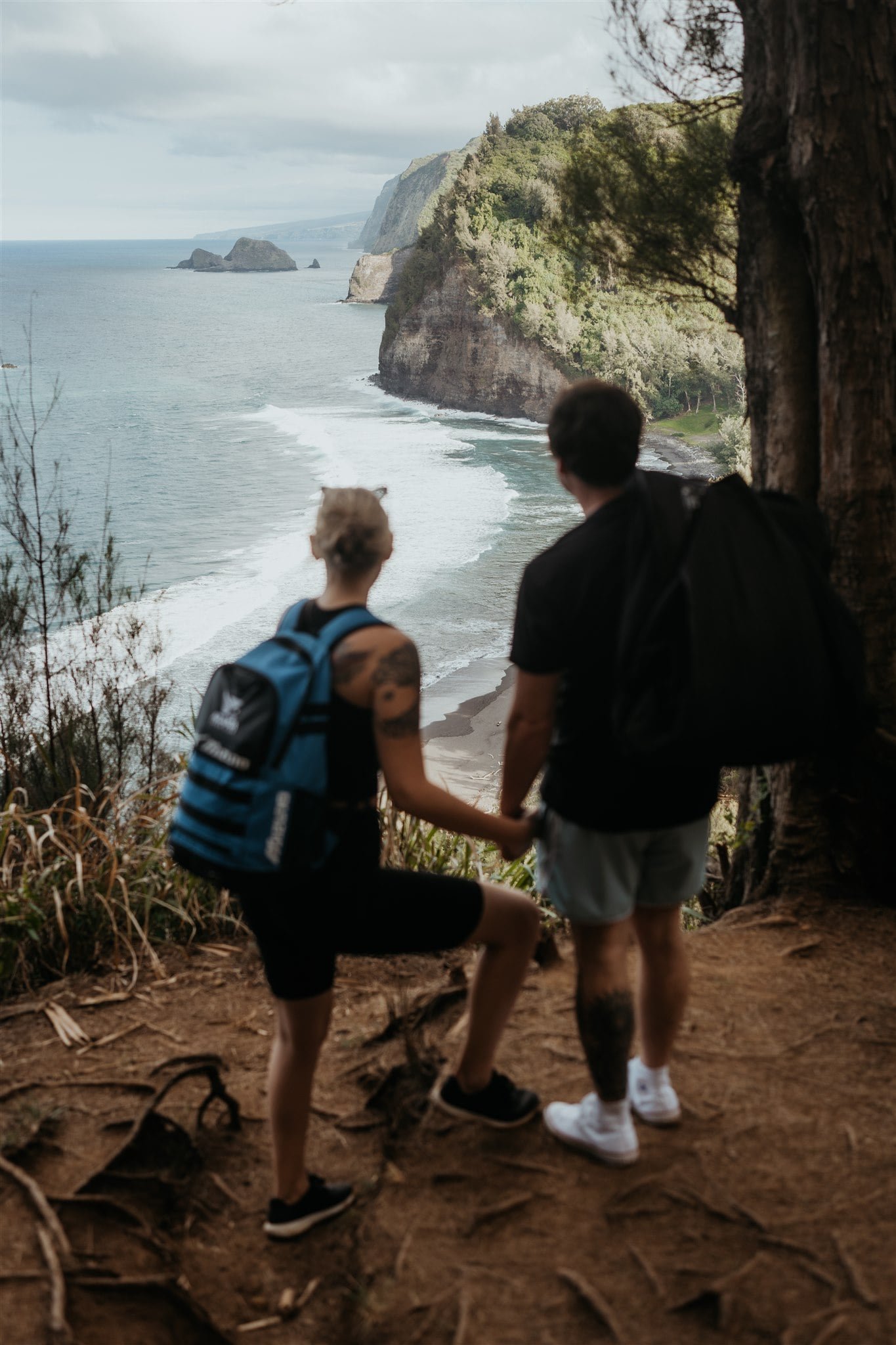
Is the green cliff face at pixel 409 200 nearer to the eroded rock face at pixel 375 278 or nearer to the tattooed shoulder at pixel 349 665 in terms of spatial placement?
the eroded rock face at pixel 375 278

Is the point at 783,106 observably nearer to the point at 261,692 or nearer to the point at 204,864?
the point at 261,692

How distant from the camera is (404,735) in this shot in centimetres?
208

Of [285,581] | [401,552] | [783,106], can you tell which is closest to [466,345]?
[401,552]

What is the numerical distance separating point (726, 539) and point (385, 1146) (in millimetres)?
1662

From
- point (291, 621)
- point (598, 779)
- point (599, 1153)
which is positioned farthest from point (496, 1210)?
point (291, 621)

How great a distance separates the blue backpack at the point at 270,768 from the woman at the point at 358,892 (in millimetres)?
39

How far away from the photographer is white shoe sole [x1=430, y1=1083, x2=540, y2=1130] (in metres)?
2.63

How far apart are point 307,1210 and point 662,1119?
86 cm

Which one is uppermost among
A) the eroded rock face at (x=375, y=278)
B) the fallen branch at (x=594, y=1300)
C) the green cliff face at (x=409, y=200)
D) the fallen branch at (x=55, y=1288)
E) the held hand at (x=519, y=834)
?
the green cliff face at (x=409, y=200)

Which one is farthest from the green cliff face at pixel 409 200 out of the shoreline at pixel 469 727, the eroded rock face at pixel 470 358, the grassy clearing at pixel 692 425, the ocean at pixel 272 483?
the shoreline at pixel 469 727

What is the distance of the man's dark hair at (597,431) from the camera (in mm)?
2137

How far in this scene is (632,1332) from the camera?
2006 mm

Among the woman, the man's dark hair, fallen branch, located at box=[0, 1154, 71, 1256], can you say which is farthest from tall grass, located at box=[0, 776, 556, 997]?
the man's dark hair

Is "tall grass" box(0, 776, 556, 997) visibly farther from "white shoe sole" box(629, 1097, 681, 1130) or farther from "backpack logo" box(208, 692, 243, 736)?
"backpack logo" box(208, 692, 243, 736)
